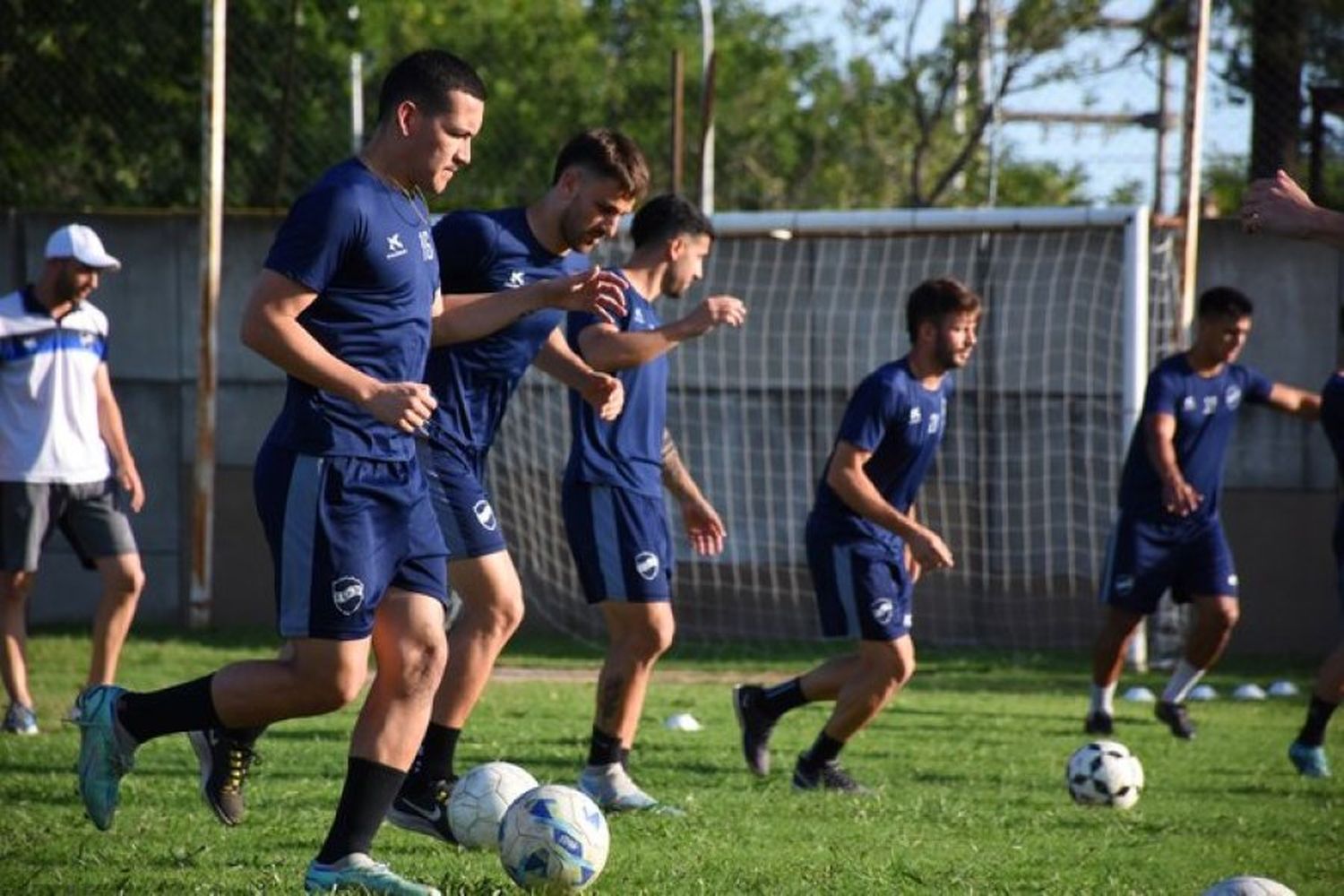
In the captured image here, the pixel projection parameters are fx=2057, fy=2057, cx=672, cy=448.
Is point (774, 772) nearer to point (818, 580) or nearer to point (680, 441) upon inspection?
point (818, 580)

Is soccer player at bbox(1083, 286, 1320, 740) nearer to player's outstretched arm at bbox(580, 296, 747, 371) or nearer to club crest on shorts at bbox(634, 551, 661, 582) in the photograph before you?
club crest on shorts at bbox(634, 551, 661, 582)

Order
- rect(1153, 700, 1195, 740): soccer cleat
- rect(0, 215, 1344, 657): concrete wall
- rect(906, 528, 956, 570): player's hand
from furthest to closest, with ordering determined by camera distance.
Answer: rect(0, 215, 1344, 657): concrete wall → rect(1153, 700, 1195, 740): soccer cleat → rect(906, 528, 956, 570): player's hand

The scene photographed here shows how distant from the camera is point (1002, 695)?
11891 millimetres

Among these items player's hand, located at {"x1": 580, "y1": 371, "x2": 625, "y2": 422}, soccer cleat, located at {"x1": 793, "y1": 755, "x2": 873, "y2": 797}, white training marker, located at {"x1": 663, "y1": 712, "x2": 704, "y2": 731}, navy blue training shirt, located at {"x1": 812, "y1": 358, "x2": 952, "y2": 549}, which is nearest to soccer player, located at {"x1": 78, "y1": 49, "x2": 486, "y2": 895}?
player's hand, located at {"x1": 580, "y1": 371, "x2": 625, "y2": 422}

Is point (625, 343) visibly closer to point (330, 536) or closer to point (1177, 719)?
point (330, 536)

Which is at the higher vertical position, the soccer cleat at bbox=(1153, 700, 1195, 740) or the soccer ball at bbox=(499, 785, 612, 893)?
the soccer ball at bbox=(499, 785, 612, 893)

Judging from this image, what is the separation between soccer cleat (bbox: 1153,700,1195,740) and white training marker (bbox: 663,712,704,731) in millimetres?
2280

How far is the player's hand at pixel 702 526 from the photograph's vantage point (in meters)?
7.99

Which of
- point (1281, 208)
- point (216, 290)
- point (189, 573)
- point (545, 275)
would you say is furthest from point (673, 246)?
point (189, 573)

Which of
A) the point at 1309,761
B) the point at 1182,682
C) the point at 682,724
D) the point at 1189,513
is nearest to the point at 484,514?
the point at 682,724

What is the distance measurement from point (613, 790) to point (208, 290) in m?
7.74

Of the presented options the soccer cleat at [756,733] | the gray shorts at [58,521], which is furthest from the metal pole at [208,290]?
the soccer cleat at [756,733]

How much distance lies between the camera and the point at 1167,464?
1019 centimetres

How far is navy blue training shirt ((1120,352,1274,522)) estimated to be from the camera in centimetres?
1041
